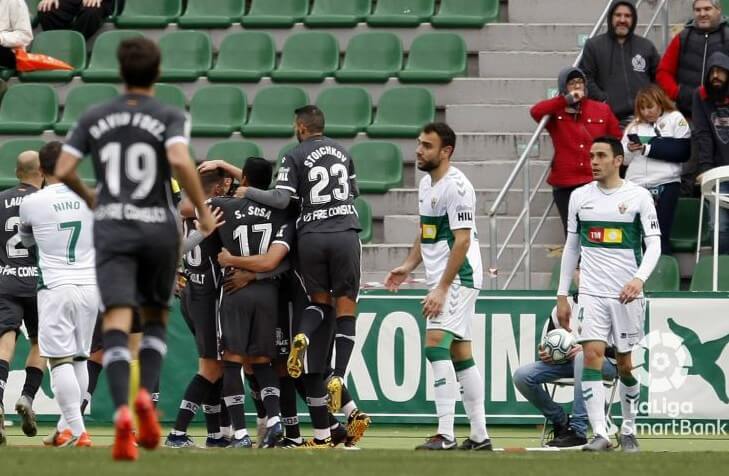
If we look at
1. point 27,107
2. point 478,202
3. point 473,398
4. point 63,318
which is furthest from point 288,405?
point 27,107

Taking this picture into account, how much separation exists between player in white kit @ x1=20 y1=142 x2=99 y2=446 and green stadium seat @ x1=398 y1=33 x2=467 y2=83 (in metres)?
7.29

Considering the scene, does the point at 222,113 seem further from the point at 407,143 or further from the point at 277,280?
the point at 277,280

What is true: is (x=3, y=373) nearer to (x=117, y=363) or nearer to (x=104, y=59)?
(x=117, y=363)

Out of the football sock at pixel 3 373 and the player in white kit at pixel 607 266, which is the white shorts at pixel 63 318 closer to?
the football sock at pixel 3 373

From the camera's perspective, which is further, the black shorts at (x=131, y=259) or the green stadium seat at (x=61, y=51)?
the green stadium seat at (x=61, y=51)

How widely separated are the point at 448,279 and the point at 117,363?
3.30 meters

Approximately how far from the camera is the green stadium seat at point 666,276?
1450 centimetres

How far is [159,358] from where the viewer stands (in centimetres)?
812

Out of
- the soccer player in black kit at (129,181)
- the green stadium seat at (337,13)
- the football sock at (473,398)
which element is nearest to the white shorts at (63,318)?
the football sock at (473,398)

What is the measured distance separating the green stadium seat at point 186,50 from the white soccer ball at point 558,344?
782 centimetres

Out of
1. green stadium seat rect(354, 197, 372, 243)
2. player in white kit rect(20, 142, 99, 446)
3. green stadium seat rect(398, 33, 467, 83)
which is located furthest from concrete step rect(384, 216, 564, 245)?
player in white kit rect(20, 142, 99, 446)

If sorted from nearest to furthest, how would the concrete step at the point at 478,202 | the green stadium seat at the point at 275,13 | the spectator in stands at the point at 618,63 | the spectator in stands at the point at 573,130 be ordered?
the spectator in stands at the point at 573,130 < the spectator in stands at the point at 618,63 < the concrete step at the point at 478,202 < the green stadium seat at the point at 275,13

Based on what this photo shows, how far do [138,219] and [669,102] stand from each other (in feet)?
26.5

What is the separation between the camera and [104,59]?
18.7 metres
